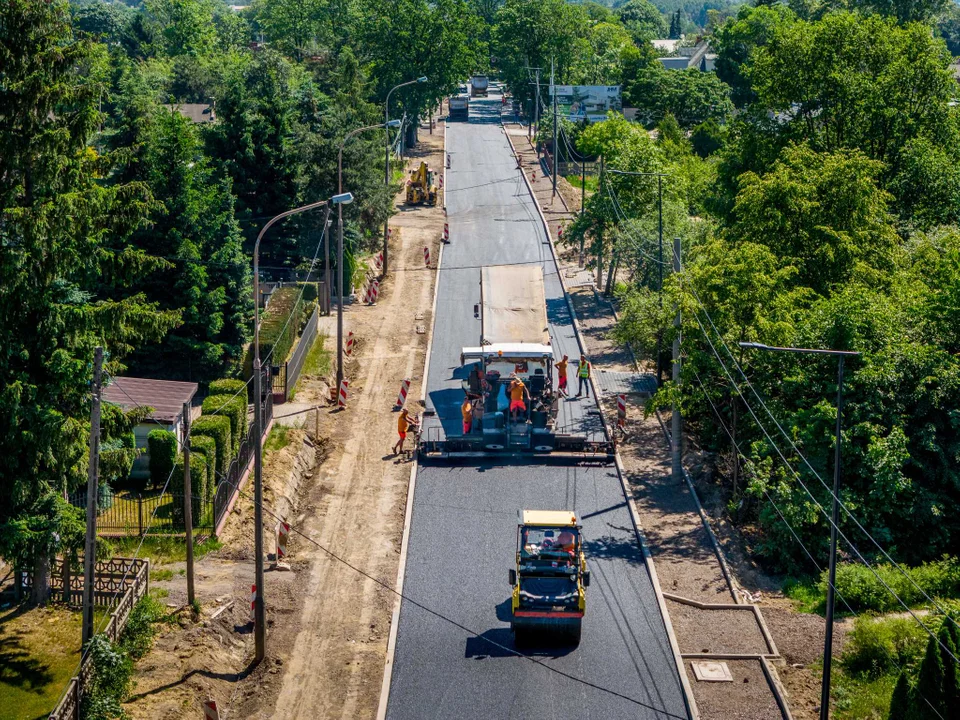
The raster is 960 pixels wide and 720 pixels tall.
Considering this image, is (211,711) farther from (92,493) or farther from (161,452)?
(161,452)

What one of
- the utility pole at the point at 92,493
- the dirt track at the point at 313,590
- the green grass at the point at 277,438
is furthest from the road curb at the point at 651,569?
the utility pole at the point at 92,493

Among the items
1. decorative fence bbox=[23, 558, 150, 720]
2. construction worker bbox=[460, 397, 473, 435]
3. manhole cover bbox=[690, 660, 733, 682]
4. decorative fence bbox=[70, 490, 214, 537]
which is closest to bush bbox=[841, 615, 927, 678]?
manhole cover bbox=[690, 660, 733, 682]

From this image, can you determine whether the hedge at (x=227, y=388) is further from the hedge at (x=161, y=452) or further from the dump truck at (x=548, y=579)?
the dump truck at (x=548, y=579)

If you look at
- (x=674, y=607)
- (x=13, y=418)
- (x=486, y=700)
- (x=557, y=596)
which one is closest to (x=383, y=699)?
(x=486, y=700)

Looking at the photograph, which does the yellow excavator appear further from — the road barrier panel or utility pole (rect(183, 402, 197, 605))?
utility pole (rect(183, 402, 197, 605))

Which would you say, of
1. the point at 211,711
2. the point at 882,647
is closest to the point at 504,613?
the point at 211,711

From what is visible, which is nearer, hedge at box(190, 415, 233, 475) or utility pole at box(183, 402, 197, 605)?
utility pole at box(183, 402, 197, 605)
